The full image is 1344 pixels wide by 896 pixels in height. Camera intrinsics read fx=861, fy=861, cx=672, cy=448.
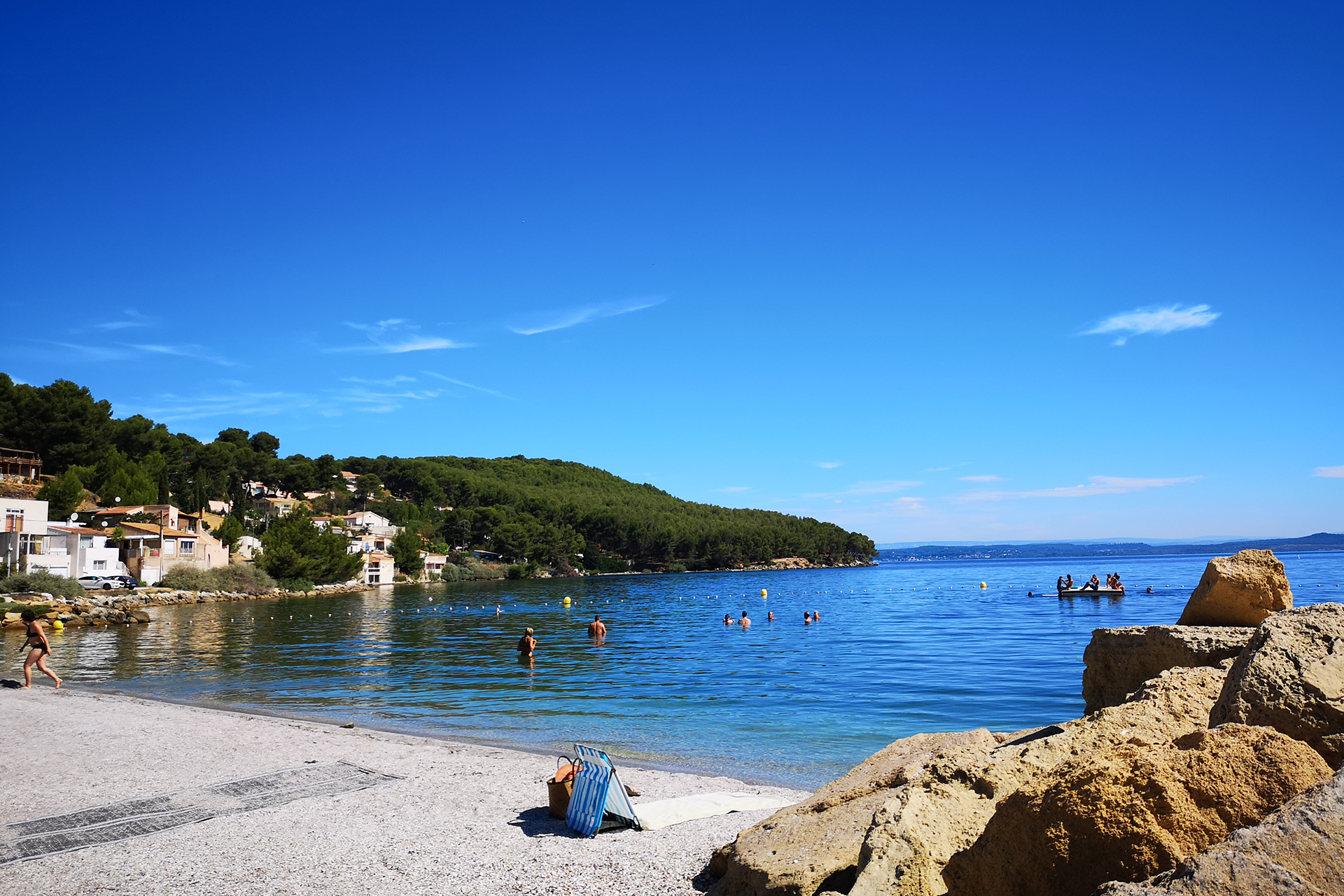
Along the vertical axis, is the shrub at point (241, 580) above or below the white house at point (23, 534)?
below

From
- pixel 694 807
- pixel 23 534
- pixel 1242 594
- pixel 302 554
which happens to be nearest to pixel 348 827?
pixel 694 807

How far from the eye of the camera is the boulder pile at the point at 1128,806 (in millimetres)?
2955

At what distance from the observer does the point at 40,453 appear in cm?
8356

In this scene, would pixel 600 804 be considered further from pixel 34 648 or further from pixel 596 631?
pixel 596 631

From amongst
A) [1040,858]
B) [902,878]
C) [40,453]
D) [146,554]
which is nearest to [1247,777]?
[1040,858]

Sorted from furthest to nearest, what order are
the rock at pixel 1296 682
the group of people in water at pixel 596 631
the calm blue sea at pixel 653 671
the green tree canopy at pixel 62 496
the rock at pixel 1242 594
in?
the green tree canopy at pixel 62 496
the group of people in water at pixel 596 631
the calm blue sea at pixel 653 671
the rock at pixel 1242 594
the rock at pixel 1296 682

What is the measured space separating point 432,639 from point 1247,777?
1462 inches

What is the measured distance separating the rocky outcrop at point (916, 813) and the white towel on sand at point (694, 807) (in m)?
1.92

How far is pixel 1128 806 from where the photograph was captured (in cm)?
327

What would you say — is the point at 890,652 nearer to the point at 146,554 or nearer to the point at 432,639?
the point at 432,639

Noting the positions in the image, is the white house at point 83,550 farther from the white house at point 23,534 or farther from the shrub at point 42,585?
the shrub at point 42,585

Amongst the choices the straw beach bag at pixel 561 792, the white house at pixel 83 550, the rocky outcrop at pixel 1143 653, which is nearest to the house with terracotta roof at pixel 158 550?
the white house at pixel 83 550

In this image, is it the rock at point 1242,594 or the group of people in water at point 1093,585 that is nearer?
the rock at point 1242,594

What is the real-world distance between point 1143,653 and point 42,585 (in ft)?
198
